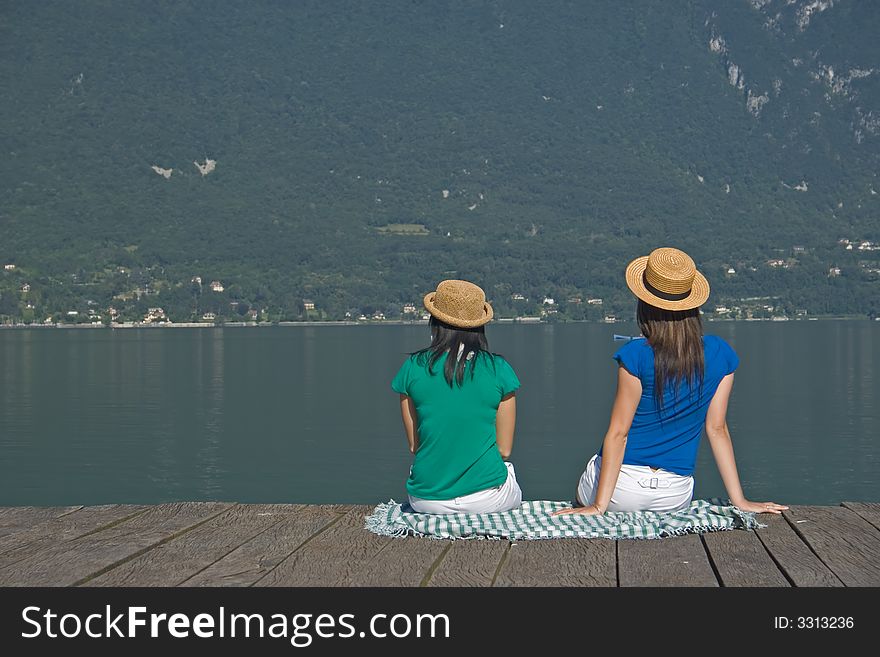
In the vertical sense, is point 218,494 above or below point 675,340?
below

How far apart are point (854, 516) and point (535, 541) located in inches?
70.7

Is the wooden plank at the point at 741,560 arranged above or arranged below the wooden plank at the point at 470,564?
above

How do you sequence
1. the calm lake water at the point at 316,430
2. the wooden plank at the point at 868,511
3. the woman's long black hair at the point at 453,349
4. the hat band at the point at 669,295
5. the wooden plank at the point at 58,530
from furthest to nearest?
the calm lake water at the point at 316,430, the wooden plank at the point at 868,511, the woman's long black hair at the point at 453,349, the hat band at the point at 669,295, the wooden plank at the point at 58,530

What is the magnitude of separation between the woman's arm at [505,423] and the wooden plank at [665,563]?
949 millimetres

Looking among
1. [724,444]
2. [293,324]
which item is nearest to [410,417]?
[724,444]

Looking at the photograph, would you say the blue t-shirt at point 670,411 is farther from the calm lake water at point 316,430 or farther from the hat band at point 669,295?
the calm lake water at point 316,430

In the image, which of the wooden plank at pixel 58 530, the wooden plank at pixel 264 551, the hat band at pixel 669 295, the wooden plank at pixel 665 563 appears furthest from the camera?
the hat band at pixel 669 295

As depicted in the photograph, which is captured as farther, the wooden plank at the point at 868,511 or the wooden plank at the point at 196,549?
the wooden plank at the point at 868,511

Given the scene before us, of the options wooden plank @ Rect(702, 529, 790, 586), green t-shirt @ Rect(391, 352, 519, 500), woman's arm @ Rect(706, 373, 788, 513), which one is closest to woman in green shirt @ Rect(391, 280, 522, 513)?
green t-shirt @ Rect(391, 352, 519, 500)

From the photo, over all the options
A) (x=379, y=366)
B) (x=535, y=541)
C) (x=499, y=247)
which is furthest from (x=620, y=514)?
(x=499, y=247)

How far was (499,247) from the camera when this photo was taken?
621ft

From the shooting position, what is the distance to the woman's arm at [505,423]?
6590mm

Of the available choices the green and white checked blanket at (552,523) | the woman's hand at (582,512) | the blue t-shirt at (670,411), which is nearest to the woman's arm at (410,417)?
the green and white checked blanket at (552,523)
